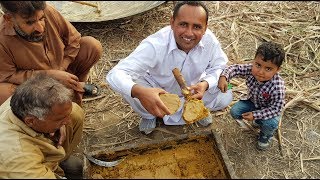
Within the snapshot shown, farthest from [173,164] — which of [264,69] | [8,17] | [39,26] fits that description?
[8,17]

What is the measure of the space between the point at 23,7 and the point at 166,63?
1.17m

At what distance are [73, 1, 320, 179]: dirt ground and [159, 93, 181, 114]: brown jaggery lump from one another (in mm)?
826

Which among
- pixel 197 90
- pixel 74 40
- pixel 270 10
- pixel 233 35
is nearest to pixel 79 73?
pixel 74 40

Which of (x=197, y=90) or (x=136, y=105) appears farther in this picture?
(x=136, y=105)

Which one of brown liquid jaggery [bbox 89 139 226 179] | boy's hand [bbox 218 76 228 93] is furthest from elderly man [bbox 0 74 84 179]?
boy's hand [bbox 218 76 228 93]

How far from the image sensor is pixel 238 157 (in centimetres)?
347

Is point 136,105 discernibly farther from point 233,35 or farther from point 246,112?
point 233,35

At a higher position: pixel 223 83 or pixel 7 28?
pixel 7 28

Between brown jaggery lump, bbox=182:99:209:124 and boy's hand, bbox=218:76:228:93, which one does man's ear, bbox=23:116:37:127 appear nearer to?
brown jaggery lump, bbox=182:99:209:124

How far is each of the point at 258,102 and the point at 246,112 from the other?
0.15 m

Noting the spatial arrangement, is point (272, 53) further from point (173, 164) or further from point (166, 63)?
point (173, 164)

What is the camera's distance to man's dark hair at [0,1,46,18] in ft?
9.55

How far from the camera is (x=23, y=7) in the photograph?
115 inches

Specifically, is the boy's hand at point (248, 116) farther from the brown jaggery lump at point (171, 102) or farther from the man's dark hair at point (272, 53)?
the brown jaggery lump at point (171, 102)
